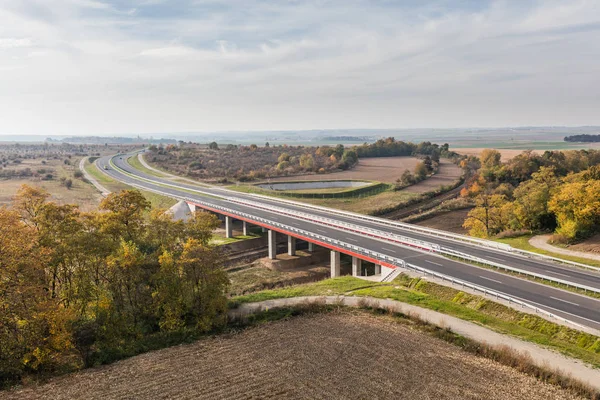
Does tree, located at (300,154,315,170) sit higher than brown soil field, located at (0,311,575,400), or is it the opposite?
tree, located at (300,154,315,170)

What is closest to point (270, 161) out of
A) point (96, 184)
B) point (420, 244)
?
point (96, 184)

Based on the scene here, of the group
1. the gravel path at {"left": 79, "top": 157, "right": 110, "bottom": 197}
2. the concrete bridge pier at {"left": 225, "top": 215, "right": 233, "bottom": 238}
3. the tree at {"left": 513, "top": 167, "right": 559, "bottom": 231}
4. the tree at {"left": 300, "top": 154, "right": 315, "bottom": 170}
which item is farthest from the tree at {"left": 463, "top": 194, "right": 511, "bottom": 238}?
the tree at {"left": 300, "top": 154, "right": 315, "bottom": 170}

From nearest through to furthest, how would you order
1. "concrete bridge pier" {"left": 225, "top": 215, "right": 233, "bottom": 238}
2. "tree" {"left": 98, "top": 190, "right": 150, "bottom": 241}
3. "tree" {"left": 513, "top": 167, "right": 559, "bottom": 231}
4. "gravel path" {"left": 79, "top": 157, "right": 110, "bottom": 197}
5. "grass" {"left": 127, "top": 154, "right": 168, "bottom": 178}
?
"tree" {"left": 98, "top": 190, "right": 150, "bottom": 241}, "tree" {"left": 513, "top": 167, "right": 559, "bottom": 231}, "concrete bridge pier" {"left": 225, "top": 215, "right": 233, "bottom": 238}, "gravel path" {"left": 79, "top": 157, "right": 110, "bottom": 197}, "grass" {"left": 127, "top": 154, "right": 168, "bottom": 178}

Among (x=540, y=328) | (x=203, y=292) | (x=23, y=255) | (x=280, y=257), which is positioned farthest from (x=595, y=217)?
(x=23, y=255)

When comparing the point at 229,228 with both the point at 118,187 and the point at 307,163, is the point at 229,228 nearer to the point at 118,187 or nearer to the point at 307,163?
the point at 118,187

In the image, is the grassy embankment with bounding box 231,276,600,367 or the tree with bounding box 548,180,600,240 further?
the tree with bounding box 548,180,600,240

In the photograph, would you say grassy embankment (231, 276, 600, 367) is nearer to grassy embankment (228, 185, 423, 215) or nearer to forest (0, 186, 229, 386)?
forest (0, 186, 229, 386)

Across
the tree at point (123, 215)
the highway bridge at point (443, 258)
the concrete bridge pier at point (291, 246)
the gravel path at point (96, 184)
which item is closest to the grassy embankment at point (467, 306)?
the highway bridge at point (443, 258)

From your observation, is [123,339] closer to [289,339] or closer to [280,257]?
[289,339]
